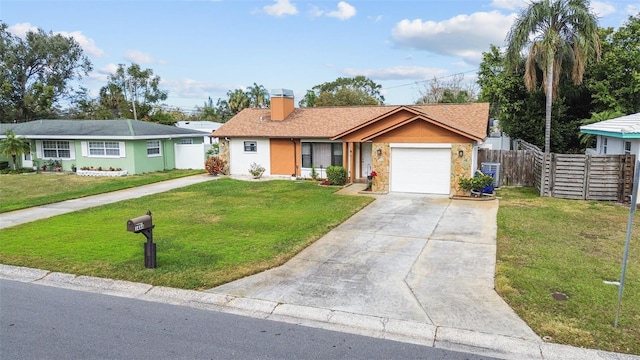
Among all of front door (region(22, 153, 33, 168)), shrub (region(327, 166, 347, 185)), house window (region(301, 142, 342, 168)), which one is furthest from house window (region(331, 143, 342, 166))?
front door (region(22, 153, 33, 168))

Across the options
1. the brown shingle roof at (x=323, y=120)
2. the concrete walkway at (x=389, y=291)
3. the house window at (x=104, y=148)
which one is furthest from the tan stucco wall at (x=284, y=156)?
the concrete walkway at (x=389, y=291)

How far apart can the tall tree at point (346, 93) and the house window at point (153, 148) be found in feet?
104

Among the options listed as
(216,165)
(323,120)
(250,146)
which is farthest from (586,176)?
(216,165)

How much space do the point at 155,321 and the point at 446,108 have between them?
18496mm

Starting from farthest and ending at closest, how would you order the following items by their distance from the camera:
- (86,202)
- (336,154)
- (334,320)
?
(336,154) < (86,202) < (334,320)

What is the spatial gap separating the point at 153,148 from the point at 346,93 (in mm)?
33860

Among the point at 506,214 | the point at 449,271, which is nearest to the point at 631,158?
the point at 506,214

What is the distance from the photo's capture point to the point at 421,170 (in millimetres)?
16875

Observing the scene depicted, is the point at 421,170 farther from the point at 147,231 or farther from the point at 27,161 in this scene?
the point at 27,161

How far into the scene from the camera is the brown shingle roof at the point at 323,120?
2022 cm

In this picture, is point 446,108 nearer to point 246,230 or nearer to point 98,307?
point 246,230

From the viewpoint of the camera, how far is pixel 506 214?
497 inches

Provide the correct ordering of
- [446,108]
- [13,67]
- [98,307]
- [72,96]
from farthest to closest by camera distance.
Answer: [72,96] → [13,67] → [446,108] → [98,307]

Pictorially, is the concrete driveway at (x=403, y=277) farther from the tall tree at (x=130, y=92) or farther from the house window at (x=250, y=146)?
the tall tree at (x=130, y=92)
